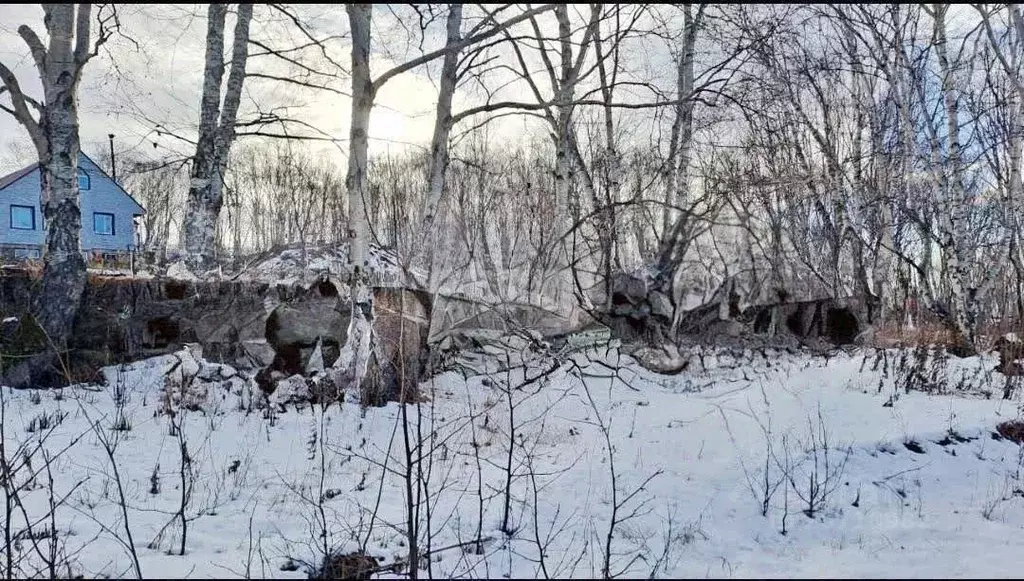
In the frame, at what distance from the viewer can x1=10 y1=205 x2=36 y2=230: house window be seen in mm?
7458

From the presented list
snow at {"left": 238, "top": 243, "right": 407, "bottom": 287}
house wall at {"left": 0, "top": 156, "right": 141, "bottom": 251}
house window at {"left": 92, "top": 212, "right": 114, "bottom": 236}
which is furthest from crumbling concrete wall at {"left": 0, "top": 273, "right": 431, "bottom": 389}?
house window at {"left": 92, "top": 212, "right": 114, "bottom": 236}

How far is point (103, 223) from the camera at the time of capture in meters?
13.8

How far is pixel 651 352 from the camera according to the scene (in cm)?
739

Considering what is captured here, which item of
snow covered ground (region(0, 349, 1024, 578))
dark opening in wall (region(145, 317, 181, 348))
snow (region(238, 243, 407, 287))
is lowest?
snow covered ground (region(0, 349, 1024, 578))

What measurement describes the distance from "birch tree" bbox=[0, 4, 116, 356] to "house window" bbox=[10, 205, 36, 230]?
0.55 meters

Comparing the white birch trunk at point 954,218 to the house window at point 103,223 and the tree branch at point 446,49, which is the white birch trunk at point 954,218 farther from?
the house window at point 103,223

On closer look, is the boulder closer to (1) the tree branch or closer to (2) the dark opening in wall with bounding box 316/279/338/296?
(1) the tree branch

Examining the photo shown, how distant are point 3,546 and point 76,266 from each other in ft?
17.2

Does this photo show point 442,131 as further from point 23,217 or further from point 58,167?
point 23,217

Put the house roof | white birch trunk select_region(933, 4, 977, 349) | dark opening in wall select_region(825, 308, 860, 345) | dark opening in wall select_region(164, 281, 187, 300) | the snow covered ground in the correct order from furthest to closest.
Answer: white birch trunk select_region(933, 4, 977, 349) → dark opening in wall select_region(825, 308, 860, 345) → dark opening in wall select_region(164, 281, 187, 300) → the house roof → the snow covered ground

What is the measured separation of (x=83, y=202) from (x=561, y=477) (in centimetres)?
789

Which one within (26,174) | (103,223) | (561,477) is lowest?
(561,477)

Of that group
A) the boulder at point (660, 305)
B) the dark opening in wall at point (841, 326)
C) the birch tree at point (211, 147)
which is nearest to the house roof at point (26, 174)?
the birch tree at point (211, 147)

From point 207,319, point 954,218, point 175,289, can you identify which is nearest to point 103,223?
point 175,289
